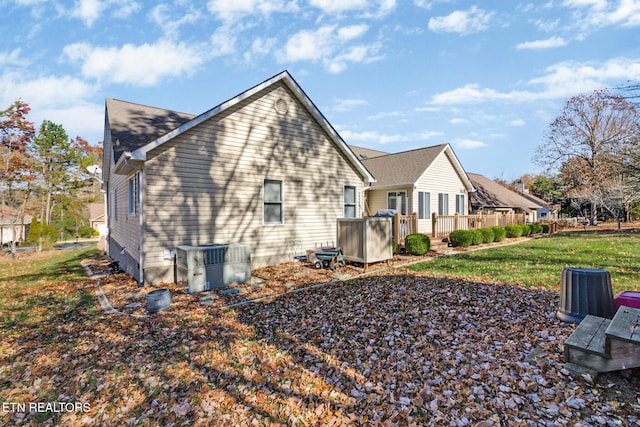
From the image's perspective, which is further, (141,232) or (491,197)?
(491,197)


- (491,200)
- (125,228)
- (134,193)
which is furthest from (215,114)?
(491,200)

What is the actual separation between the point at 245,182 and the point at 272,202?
1.24 metres

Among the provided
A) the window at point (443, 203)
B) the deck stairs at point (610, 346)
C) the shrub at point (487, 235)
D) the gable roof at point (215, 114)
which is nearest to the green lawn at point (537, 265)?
the shrub at point (487, 235)

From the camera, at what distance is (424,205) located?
746 inches

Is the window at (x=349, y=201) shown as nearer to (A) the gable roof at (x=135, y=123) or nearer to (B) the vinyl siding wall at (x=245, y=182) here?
(B) the vinyl siding wall at (x=245, y=182)

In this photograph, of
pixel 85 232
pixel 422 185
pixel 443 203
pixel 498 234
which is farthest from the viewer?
pixel 85 232

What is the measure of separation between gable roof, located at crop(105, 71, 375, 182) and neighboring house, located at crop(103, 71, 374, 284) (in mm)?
32

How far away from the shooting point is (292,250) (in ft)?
37.5

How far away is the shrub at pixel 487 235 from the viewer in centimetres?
1628

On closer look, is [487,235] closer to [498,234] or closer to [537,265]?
[498,234]

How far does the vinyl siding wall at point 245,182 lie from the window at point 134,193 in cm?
90

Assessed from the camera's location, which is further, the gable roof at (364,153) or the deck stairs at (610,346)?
the gable roof at (364,153)

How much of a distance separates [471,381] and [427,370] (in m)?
0.50

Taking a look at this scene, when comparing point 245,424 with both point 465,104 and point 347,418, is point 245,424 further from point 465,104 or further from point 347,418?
point 465,104
